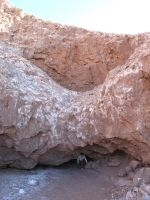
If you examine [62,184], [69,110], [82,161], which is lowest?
[62,184]

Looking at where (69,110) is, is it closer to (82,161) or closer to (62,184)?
(82,161)

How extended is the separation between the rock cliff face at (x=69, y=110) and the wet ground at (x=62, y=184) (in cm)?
16

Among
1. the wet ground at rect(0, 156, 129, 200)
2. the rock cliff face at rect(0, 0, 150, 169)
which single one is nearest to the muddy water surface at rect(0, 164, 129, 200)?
the wet ground at rect(0, 156, 129, 200)

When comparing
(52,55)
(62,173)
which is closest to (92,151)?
(62,173)

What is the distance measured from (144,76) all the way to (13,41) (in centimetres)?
218

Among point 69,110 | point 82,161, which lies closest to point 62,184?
point 82,161

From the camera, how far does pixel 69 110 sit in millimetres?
4172

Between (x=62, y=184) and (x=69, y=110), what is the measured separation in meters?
0.89

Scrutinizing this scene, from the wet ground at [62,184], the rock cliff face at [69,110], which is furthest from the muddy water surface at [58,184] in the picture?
the rock cliff face at [69,110]

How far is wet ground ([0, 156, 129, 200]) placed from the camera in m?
3.71

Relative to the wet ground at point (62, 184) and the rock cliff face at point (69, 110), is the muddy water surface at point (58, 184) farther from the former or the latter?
the rock cliff face at point (69, 110)

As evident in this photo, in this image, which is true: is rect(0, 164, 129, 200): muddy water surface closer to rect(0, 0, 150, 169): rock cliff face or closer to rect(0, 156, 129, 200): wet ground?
rect(0, 156, 129, 200): wet ground

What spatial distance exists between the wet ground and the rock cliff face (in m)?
0.16

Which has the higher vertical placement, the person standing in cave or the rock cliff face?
the rock cliff face
